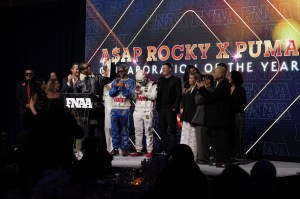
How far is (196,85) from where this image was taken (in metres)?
8.43

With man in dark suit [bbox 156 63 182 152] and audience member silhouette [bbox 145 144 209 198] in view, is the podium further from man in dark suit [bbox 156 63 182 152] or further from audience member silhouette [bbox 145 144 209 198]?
audience member silhouette [bbox 145 144 209 198]

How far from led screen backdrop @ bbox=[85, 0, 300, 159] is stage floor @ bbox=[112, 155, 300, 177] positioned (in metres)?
0.63

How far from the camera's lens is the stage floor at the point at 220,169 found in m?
7.27

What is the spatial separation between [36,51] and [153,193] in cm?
979

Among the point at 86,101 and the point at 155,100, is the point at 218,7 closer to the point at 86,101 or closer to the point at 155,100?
the point at 155,100

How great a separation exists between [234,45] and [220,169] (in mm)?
2793

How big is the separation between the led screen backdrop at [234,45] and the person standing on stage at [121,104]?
4.21 feet

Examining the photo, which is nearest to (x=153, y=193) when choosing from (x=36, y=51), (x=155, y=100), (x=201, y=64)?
(x=155, y=100)

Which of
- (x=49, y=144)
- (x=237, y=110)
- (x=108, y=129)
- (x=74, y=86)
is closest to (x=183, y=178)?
(x=49, y=144)

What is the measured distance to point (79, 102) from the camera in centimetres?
836

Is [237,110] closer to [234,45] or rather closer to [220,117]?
[220,117]

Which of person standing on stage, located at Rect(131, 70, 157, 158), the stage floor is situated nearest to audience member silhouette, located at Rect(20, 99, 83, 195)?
the stage floor

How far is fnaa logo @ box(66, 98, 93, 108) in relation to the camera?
830 cm

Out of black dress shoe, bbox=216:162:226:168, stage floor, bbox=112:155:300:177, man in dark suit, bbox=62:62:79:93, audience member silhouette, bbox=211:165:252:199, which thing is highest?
man in dark suit, bbox=62:62:79:93
